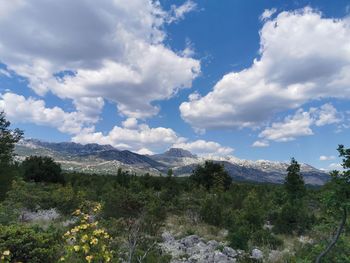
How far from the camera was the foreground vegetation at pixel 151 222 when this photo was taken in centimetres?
820

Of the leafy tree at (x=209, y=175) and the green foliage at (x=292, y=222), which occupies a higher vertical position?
the leafy tree at (x=209, y=175)

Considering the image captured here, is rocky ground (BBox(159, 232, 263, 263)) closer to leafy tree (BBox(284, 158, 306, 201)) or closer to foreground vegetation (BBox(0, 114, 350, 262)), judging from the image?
foreground vegetation (BBox(0, 114, 350, 262))

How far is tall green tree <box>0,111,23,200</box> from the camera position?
25.2 meters

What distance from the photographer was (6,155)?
28.7m

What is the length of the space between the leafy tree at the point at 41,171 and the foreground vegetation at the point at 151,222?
29.3 feet

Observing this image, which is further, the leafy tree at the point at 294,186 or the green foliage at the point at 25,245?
the leafy tree at the point at 294,186

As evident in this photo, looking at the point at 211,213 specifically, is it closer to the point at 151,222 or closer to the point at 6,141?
the point at 151,222

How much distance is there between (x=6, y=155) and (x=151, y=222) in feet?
56.9

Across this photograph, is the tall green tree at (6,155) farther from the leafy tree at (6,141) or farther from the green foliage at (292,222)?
the green foliage at (292,222)

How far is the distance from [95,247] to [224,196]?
73.2 ft

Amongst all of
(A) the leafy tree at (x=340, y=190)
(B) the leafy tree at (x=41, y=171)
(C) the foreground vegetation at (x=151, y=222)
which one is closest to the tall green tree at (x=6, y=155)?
(C) the foreground vegetation at (x=151, y=222)

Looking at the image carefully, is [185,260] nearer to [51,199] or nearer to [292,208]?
[292,208]

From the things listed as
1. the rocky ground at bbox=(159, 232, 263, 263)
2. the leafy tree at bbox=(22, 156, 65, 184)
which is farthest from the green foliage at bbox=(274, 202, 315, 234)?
the leafy tree at bbox=(22, 156, 65, 184)

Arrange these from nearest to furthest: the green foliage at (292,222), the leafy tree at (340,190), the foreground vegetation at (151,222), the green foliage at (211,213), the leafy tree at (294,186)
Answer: the leafy tree at (340,190) → the foreground vegetation at (151,222) → the green foliage at (292,222) → the green foliage at (211,213) → the leafy tree at (294,186)
